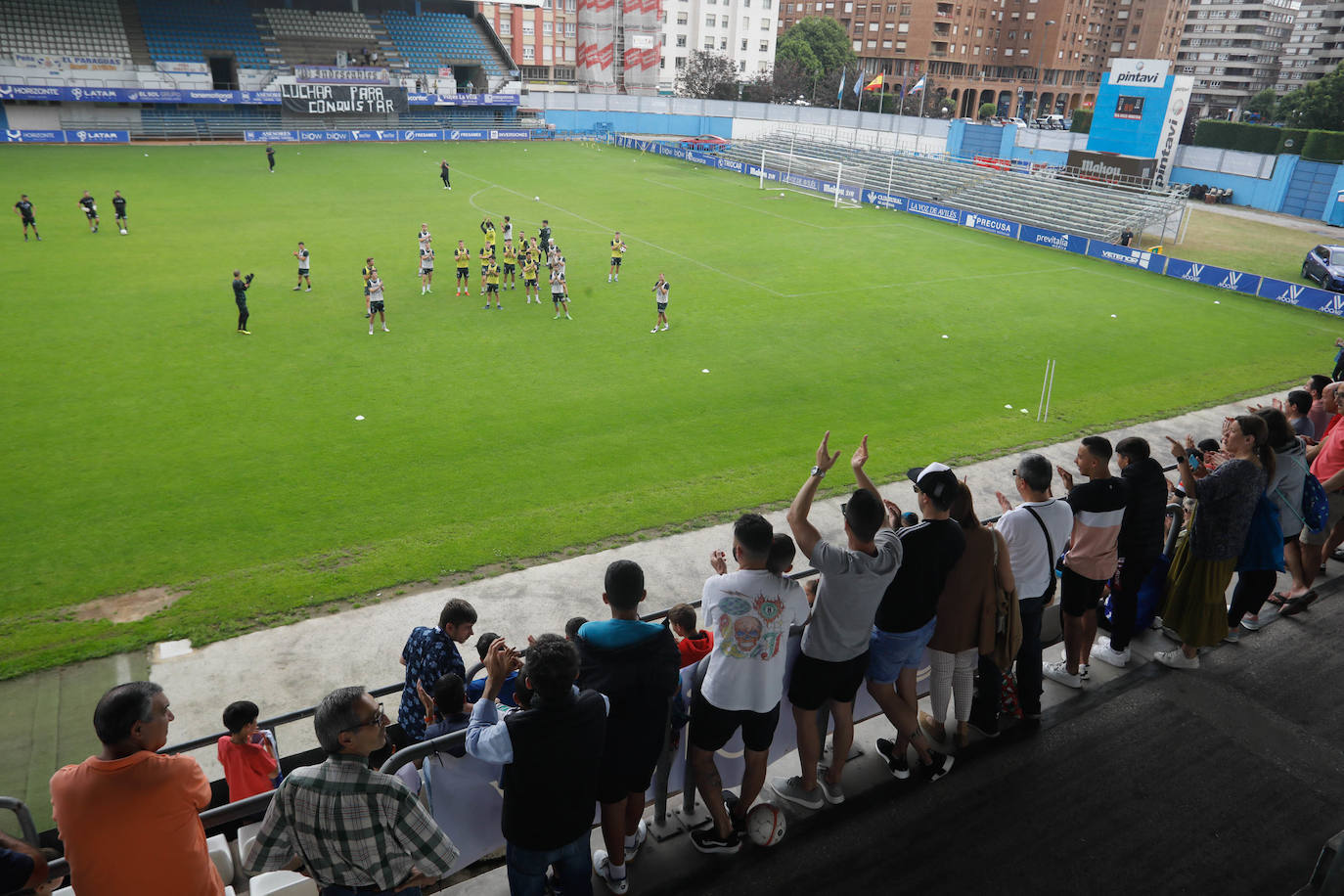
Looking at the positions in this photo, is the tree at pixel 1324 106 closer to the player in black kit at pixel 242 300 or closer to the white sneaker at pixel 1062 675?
the player in black kit at pixel 242 300

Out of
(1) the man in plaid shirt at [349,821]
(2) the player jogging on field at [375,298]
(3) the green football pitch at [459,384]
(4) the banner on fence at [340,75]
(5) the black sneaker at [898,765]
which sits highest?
(4) the banner on fence at [340,75]

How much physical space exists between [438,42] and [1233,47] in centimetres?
13337

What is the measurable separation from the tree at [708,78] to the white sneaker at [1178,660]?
8983cm

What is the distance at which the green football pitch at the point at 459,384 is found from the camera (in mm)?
11383

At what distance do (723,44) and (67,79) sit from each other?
7805 centimetres

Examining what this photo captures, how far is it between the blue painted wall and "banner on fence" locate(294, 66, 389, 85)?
15562 mm

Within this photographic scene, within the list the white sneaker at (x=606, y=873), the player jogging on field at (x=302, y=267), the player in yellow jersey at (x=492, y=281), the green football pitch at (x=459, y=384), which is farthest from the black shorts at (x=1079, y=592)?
the player jogging on field at (x=302, y=267)

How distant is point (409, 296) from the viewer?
23391 millimetres

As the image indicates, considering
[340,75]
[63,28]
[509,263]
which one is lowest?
[509,263]

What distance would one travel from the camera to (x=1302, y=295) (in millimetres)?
27531

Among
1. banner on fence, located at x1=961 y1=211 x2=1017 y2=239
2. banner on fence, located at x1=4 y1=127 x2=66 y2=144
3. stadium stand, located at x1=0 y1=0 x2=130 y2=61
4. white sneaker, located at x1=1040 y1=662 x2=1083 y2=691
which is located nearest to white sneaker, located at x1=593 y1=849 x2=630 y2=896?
white sneaker, located at x1=1040 y1=662 x2=1083 y2=691

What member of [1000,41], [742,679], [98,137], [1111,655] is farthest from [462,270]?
[1000,41]

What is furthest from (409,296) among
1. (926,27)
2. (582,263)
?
(926,27)

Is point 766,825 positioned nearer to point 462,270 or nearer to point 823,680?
point 823,680
